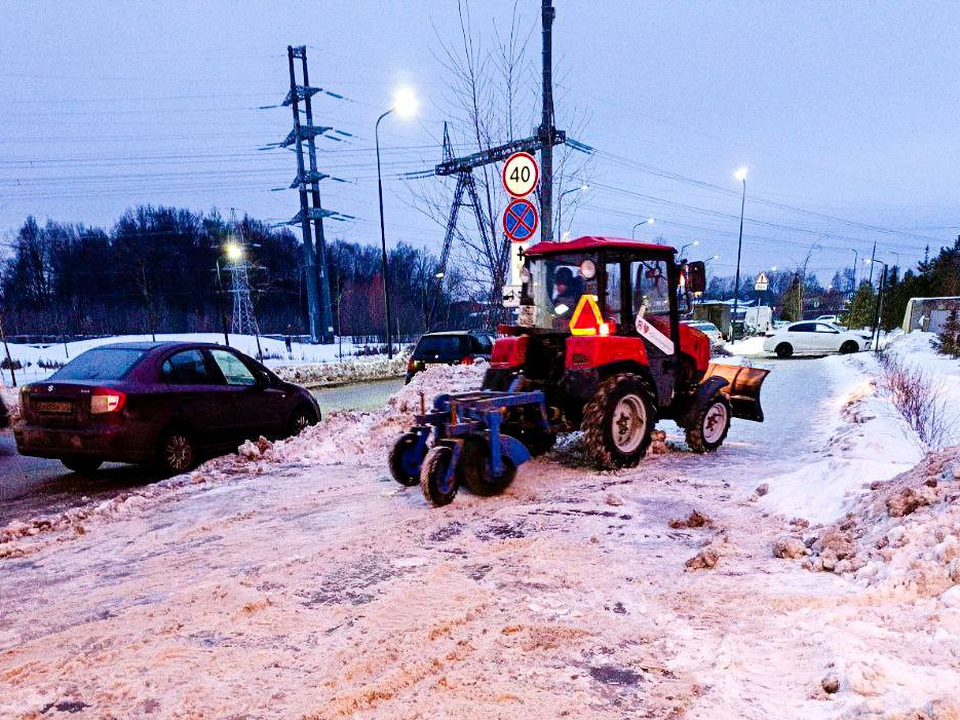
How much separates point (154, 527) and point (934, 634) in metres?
5.44

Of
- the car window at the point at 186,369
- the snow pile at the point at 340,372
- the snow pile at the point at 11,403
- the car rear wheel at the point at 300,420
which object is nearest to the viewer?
the car window at the point at 186,369

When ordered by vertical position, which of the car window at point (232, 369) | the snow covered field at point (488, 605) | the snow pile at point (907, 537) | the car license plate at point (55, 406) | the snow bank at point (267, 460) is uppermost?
the car window at point (232, 369)

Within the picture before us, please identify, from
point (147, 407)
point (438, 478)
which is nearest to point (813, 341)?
point (438, 478)

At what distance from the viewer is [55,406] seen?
693 centimetres

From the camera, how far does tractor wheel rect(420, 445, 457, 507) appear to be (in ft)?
17.0

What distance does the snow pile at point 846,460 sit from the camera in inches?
194

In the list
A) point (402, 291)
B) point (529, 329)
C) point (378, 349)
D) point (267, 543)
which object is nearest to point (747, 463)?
point (529, 329)

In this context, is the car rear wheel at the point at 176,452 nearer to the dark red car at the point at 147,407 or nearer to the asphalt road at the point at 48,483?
the dark red car at the point at 147,407

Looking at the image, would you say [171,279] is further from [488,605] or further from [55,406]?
[488,605]

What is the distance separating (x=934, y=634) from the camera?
2711 millimetres

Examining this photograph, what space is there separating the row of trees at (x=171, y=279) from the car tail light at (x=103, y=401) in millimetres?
49233

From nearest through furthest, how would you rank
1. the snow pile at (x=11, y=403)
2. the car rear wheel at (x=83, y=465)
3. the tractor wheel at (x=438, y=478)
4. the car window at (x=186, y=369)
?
1. the tractor wheel at (x=438, y=478)
2. the car window at (x=186, y=369)
3. the car rear wheel at (x=83, y=465)
4. the snow pile at (x=11, y=403)

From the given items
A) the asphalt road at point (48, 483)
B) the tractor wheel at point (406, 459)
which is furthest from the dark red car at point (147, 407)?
the tractor wheel at point (406, 459)

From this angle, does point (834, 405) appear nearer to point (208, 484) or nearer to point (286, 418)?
point (286, 418)
